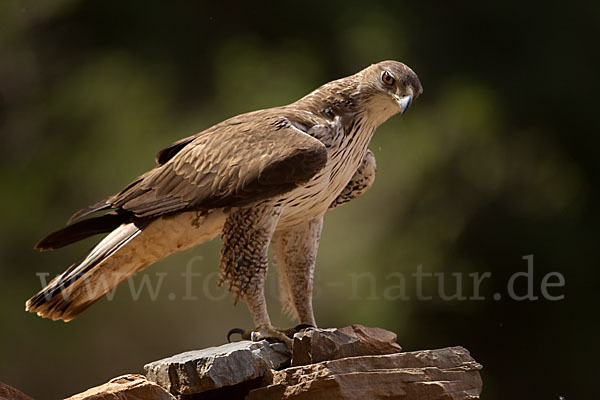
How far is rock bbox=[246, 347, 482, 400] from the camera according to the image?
2.76m

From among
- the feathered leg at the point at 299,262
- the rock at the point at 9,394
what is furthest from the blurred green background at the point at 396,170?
the rock at the point at 9,394

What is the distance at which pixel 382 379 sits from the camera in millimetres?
2836

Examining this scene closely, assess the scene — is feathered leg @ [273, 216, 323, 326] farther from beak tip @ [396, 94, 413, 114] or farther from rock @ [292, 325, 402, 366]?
beak tip @ [396, 94, 413, 114]

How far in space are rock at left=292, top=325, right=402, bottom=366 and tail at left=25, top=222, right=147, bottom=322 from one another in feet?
2.98

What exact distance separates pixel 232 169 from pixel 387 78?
78cm

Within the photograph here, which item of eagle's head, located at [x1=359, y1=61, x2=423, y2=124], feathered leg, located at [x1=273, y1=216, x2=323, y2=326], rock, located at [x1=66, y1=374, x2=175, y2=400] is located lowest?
rock, located at [x1=66, y1=374, x2=175, y2=400]

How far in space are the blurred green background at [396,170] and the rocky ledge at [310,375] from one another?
2.49 meters

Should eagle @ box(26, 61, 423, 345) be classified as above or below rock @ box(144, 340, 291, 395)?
above

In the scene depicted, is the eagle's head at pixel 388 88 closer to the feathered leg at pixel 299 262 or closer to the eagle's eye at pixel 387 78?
the eagle's eye at pixel 387 78

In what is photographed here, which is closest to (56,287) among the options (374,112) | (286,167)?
(286,167)

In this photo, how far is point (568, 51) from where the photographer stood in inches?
212

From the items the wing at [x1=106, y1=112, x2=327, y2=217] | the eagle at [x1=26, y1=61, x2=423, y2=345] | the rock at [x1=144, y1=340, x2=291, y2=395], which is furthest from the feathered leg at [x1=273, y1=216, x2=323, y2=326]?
the rock at [x1=144, y1=340, x2=291, y2=395]

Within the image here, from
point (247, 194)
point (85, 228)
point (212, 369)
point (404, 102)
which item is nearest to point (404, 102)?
point (404, 102)

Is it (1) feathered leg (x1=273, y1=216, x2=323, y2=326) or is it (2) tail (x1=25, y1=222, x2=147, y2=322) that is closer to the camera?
(2) tail (x1=25, y1=222, x2=147, y2=322)
